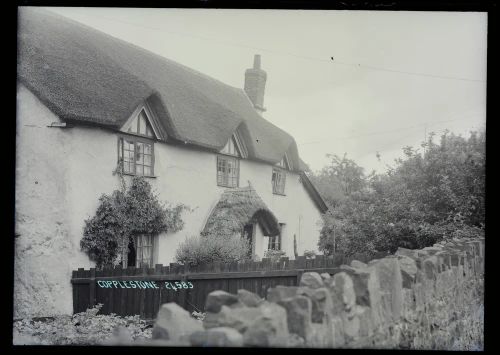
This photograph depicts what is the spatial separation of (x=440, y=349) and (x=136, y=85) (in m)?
7.06

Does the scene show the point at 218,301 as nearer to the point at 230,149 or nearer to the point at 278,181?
the point at 230,149

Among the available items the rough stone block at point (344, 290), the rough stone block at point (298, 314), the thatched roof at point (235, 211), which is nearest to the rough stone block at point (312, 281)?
the rough stone block at point (344, 290)

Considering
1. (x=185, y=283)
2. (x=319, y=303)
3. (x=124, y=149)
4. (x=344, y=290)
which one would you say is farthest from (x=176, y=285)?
(x=319, y=303)

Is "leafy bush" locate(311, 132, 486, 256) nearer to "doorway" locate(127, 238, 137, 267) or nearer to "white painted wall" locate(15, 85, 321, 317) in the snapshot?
"white painted wall" locate(15, 85, 321, 317)

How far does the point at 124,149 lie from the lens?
9500 millimetres

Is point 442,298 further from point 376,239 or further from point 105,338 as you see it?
point 376,239

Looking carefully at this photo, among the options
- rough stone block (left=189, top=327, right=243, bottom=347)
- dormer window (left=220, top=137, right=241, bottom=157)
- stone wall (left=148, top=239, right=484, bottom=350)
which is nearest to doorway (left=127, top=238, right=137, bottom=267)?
dormer window (left=220, top=137, right=241, bottom=157)

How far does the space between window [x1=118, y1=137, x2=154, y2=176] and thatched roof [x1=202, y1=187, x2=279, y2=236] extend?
1.66 meters

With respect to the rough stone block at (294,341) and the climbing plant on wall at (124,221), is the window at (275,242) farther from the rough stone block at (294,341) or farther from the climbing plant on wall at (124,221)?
the rough stone block at (294,341)

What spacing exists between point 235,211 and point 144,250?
6.83 ft

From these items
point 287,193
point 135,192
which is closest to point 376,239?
point 287,193

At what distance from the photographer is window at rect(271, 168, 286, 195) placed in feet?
38.4

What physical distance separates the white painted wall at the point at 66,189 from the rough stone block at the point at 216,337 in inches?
155

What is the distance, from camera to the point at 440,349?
5699 millimetres
